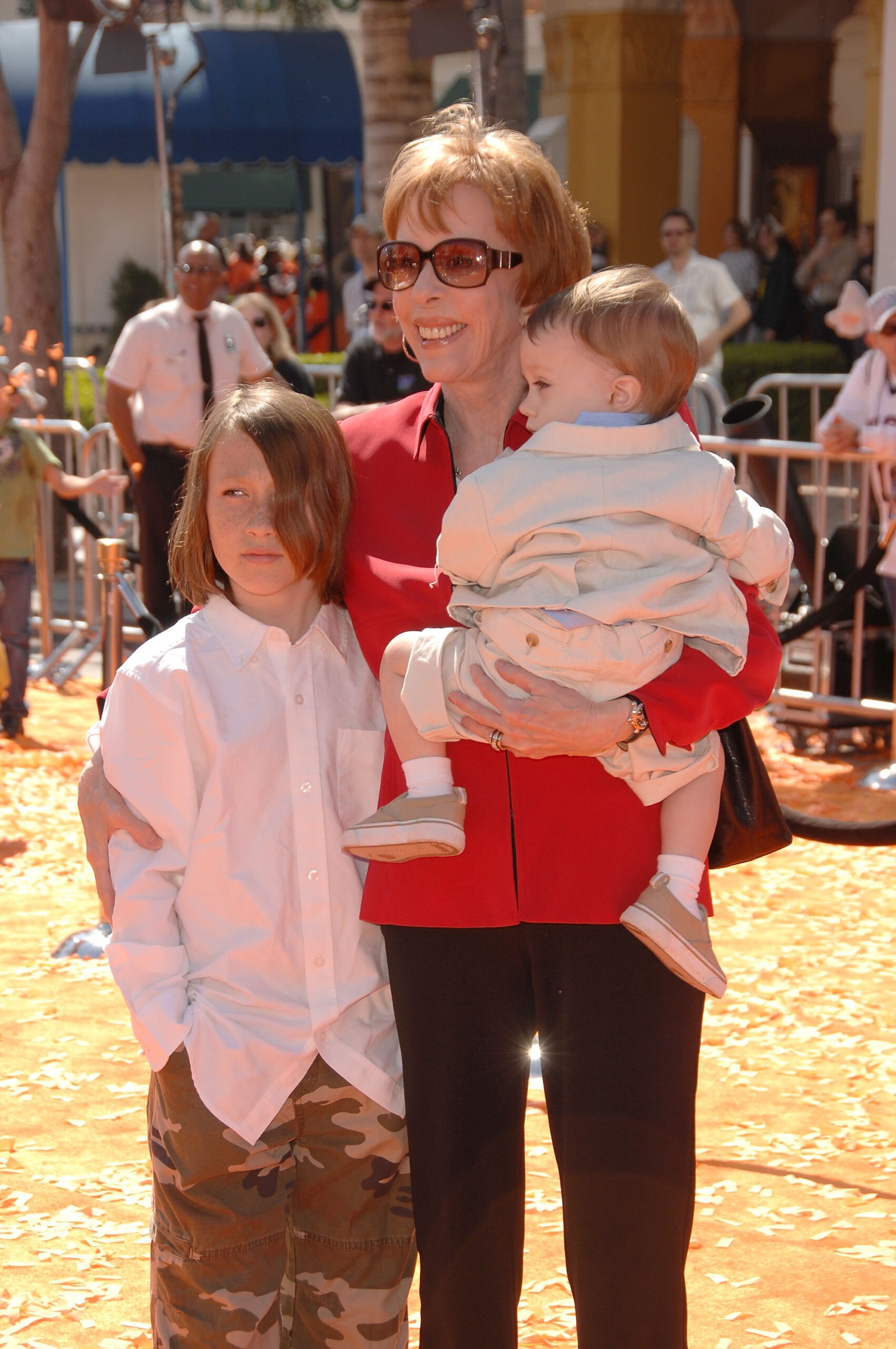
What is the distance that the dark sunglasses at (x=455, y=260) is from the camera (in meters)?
2.41

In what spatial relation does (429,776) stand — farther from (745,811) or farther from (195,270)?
(195,270)

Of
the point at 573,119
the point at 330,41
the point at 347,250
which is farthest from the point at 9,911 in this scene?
the point at 330,41

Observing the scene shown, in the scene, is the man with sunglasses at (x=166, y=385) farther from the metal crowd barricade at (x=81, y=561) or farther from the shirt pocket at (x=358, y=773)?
the shirt pocket at (x=358, y=773)

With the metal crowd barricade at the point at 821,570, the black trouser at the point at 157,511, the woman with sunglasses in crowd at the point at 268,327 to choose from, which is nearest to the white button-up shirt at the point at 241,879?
the metal crowd barricade at the point at 821,570

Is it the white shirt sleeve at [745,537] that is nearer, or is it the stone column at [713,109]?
the white shirt sleeve at [745,537]

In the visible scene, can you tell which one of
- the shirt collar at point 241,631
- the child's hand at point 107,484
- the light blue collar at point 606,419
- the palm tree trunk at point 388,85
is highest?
the palm tree trunk at point 388,85

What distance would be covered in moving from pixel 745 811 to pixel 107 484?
587cm

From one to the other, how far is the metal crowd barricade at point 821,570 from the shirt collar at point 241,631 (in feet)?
17.9

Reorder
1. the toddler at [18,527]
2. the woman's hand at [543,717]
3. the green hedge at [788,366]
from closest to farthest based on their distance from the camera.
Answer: the woman's hand at [543,717] → the toddler at [18,527] → the green hedge at [788,366]

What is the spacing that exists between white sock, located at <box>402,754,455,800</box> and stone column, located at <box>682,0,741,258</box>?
22.1 m

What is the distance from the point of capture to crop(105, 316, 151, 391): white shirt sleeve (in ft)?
28.5

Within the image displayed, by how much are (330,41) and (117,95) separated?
3.98 metres

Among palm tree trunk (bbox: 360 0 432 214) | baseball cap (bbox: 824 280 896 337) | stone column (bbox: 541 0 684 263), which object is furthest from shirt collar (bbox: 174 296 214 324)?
stone column (bbox: 541 0 684 263)

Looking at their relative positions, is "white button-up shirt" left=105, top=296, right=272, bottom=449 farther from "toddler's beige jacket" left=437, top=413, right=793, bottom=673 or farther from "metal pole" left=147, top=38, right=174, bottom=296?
"toddler's beige jacket" left=437, top=413, right=793, bottom=673
